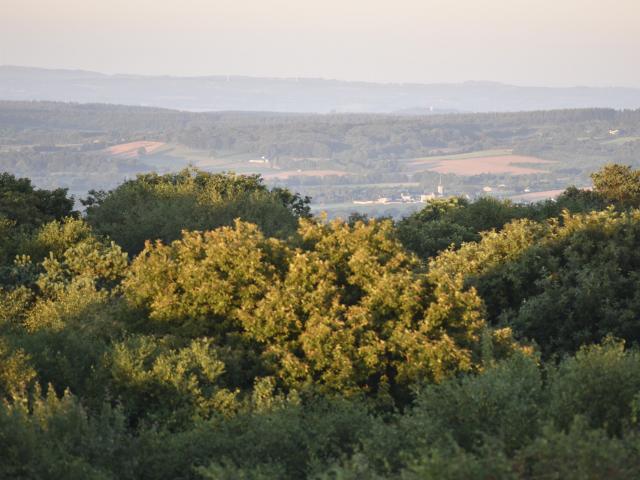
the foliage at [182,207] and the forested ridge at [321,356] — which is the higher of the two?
the forested ridge at [321,356]

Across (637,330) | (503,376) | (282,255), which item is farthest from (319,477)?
(637,330)

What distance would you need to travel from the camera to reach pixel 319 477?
11672mm

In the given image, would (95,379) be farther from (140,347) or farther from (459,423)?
(459,423)

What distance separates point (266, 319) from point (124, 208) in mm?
27756

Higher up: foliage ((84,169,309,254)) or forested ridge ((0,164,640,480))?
forested ridge ((0,164,640,480))

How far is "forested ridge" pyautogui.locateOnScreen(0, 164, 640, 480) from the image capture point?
1288 cm

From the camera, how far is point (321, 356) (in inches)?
709

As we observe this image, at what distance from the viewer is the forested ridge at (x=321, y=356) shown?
12.9m

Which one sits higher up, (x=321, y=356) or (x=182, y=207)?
(x=321, y=356)

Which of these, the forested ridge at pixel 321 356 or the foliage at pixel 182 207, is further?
the foliage at pixel 182 207

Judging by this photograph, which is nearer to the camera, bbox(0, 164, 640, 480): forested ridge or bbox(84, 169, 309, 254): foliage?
bbox(0, 164, 640, 480): forested ridge

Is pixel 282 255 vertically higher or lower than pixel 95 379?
higher

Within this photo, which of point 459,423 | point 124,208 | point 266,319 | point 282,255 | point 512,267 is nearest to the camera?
point 459,423

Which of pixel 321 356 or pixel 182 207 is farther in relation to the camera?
pixel 182 207
